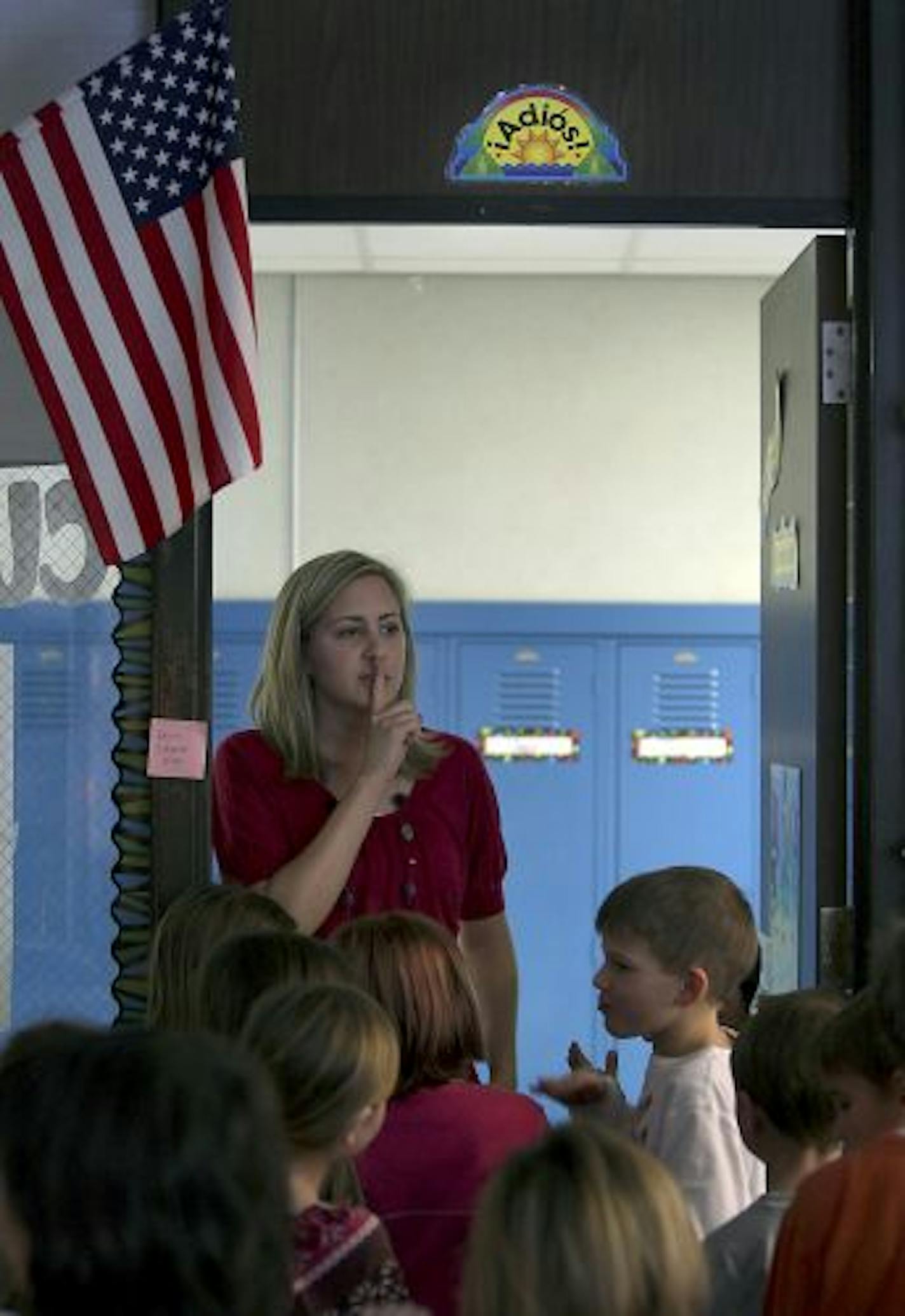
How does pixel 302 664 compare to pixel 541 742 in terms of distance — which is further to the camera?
pixel 541 742

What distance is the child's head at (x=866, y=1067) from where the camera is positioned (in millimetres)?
2471

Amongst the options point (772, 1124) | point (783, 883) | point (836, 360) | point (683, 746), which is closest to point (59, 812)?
point (783, 883)

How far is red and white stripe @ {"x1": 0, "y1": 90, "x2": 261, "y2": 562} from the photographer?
12.9 feet

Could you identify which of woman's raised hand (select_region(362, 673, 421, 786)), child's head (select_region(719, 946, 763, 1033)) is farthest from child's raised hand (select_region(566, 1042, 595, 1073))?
woman's raised hand (select_region(362, 673, 421, 786))

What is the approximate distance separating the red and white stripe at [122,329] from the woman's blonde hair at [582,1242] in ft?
7.64

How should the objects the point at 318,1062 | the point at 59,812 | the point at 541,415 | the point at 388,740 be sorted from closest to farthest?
the point at 318,1062 → the point at 388,740 → the point at 59,812 → the point at 541,415

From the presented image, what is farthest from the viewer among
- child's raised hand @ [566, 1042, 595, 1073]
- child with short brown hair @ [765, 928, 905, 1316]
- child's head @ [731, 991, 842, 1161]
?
child's raised hand @ [566, 1042, 595, 1073]

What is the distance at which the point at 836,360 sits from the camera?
4164 millimetres

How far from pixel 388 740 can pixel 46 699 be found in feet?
2.51

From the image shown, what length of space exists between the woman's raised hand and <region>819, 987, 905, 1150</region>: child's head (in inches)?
52.9

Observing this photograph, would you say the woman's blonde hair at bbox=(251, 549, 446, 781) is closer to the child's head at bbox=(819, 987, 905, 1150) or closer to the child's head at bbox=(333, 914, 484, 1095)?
the child's head at bbox=(333, 914, 484, 1095)

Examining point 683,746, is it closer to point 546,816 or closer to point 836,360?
point 546,816

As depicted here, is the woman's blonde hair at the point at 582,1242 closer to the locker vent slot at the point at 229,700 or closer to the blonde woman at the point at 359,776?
the blonde woman at the point at 359,776

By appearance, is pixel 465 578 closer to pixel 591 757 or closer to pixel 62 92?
pixel 591 757
